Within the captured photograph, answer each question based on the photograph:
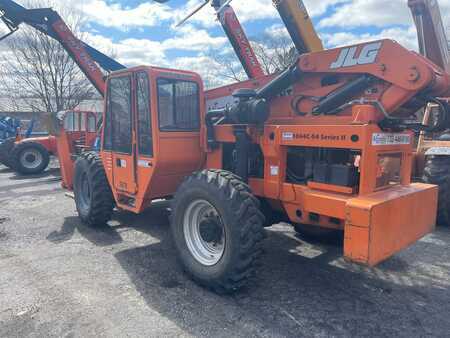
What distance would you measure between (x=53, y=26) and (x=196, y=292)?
8.50 m

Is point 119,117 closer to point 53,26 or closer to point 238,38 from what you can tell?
point 238,38

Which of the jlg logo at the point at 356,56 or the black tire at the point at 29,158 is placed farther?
the black tire at the point at 29,158

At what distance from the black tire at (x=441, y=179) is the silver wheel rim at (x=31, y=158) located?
12031 mm

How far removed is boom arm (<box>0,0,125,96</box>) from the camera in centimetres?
948

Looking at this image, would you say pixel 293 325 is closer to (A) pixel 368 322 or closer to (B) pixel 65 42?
(A) pixel 368 322

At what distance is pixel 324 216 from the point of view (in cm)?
382

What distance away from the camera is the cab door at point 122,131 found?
4887mm

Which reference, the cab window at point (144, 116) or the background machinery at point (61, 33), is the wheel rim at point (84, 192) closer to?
the cab window at point (144, 116)

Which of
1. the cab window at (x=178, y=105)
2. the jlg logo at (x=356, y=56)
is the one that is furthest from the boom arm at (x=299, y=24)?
the cab window at (x=178, y=105)

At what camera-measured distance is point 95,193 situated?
574cm

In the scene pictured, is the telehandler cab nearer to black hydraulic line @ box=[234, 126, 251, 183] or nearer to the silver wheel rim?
black hydraulic line @ box=[234, 126, 251, 183]

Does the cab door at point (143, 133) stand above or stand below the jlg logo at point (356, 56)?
below

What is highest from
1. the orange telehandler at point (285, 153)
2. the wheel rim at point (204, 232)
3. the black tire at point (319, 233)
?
the orange telehandler at point (285, 153)

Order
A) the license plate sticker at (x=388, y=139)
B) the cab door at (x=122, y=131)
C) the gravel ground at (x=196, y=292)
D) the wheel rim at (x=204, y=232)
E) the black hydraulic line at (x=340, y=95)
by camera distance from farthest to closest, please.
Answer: the cab door at (x=122, y=131)
the wheel rim at (x=204, y=232)
the black hydraulic line at (x=340, y=95)
the license plate sticker at (x=388, y=139)
the gravel ground at (x=196, y=292)
